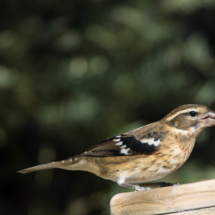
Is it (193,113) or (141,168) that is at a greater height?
(193,113)

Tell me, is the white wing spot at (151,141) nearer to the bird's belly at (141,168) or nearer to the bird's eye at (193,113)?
the bird's belly at (141,168)

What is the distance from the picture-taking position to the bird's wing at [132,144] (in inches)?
89.2

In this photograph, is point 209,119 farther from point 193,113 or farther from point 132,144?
point 132,144

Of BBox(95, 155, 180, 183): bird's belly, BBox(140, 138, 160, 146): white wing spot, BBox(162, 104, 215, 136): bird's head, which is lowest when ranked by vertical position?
BBox(95, 155, 180, 183): bird's belly

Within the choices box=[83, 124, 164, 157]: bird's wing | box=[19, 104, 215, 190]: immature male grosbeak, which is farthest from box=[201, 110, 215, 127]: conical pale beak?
box=[83, 124, 164, 157]: bird's wing

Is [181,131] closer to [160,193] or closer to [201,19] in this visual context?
[160,193]

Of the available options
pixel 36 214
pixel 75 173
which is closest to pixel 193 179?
pixel 75 173

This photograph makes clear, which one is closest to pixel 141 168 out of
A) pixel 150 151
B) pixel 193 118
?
pixel 150 151

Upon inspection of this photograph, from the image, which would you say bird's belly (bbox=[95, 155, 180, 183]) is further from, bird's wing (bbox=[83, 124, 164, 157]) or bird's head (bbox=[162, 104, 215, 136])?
bird's head (bbox=[162, 104, 215, 136])

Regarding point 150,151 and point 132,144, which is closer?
point 150,151

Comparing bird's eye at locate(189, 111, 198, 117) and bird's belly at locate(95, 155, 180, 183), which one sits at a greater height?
bird's eye at locate(189, 111, 198, 117)

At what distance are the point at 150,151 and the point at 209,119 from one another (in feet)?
1.34

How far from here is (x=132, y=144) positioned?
2346 millimetres

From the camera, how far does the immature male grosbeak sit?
221 cm
